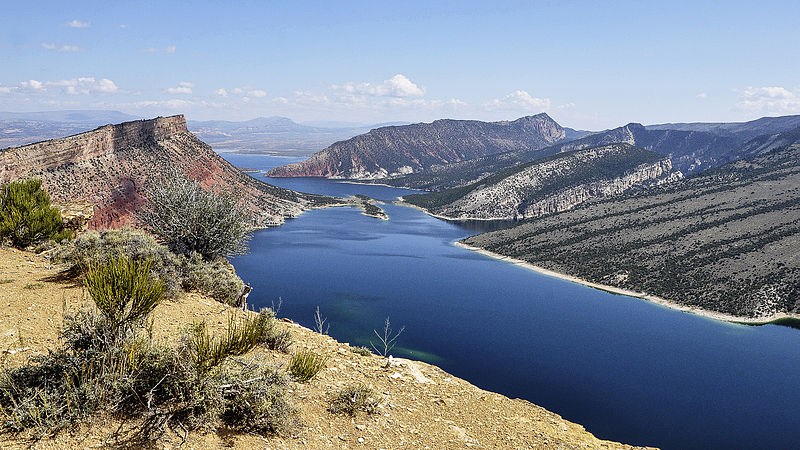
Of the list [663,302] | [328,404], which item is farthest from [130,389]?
[663,302]

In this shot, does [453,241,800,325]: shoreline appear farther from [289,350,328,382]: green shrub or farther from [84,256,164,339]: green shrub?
[84,256,164,339]: green shrub

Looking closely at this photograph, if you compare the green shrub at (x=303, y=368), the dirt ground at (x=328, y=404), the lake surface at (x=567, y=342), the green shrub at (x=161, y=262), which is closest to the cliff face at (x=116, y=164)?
→ the lake surface at (x=567, y=342)

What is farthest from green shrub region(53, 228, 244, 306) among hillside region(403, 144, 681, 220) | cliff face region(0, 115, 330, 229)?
hillside region(403, 144, 681, 220)

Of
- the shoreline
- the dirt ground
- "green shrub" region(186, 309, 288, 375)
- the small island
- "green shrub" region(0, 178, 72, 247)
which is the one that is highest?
"green shrub" region(0, 178, 72, 247)

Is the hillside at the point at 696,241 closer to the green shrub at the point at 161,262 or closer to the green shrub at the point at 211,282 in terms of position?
the green shrub at the point at 211,282

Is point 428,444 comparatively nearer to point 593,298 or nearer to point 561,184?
point 593,298

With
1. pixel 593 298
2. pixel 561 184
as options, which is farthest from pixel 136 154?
pixel 561 184
